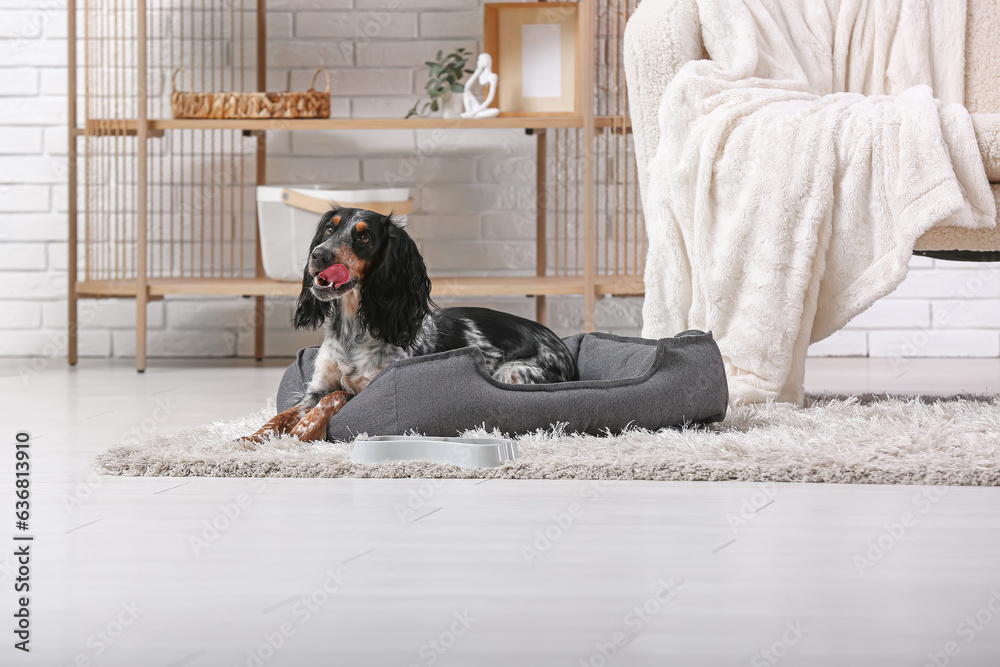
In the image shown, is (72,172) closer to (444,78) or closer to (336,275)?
(444,78)

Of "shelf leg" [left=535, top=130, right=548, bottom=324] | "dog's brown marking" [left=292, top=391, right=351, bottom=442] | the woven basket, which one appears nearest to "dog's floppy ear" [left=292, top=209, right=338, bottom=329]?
"dog's brown marking" [left=292, top=391, right=351, bottom=442]

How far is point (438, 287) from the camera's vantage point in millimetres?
3434

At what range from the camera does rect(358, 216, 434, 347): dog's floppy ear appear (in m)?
1.78

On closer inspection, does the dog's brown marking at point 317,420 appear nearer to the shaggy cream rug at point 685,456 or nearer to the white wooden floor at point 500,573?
the shaggy cream rug at point 685,456

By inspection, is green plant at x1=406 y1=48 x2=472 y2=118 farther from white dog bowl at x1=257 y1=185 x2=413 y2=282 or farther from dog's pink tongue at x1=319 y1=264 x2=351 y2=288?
dog's pink tongue at x1=319 y1=264 x2=351 y2=288

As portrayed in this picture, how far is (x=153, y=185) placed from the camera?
13.1ft

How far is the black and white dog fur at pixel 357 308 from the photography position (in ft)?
5.74

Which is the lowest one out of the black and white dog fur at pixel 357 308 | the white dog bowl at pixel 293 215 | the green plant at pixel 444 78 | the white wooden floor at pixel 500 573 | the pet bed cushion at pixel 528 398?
the white wooden floor at pixel 500 573

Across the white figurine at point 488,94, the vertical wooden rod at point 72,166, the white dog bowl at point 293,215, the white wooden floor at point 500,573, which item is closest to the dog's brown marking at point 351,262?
the white wooden floor at point 500,573

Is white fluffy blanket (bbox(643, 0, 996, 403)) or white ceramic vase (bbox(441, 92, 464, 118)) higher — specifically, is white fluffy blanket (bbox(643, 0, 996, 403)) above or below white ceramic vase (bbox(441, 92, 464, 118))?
below

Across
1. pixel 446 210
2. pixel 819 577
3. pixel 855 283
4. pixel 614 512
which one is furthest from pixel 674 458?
pixel 446 210

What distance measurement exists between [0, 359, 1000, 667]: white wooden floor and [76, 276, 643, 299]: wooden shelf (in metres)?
1.78

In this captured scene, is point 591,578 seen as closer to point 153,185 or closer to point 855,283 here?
point 855,283

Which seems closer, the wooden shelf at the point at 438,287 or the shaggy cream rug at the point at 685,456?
the shaggy cream rug at the point at 685,456
